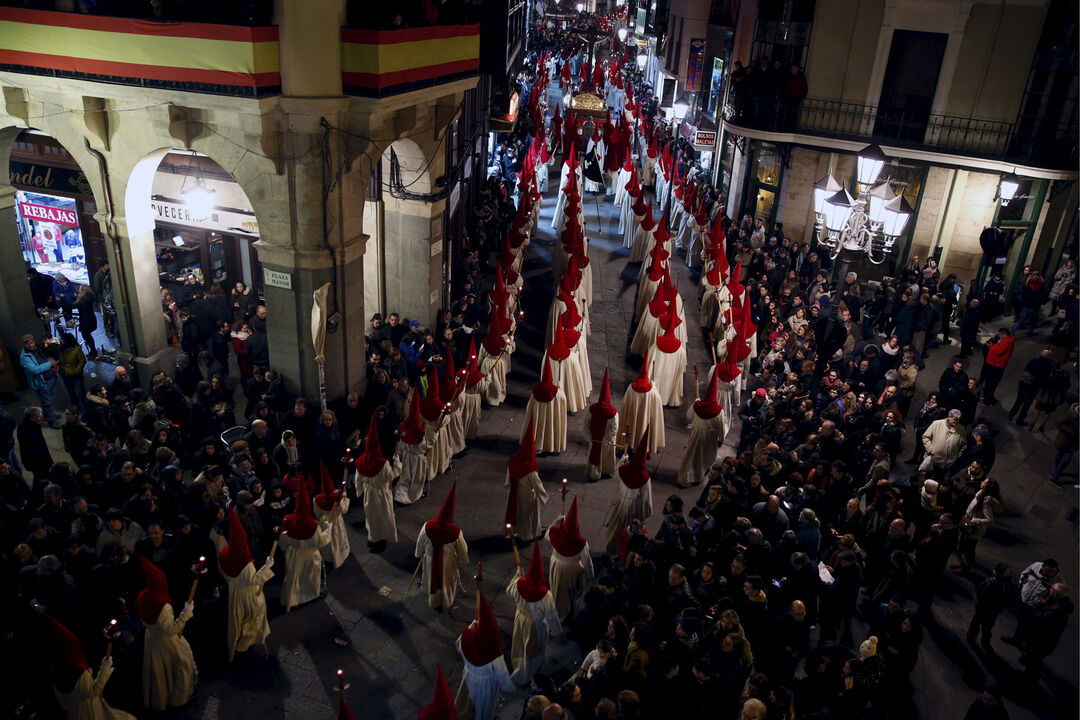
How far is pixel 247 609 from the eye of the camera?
862 centimetres

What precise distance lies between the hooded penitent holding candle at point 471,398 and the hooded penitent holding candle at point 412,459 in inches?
59.2

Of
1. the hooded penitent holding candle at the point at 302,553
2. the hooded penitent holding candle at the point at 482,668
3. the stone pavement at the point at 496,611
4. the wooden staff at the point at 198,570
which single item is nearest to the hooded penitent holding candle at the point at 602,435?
the stone pavement at the point at 496,611

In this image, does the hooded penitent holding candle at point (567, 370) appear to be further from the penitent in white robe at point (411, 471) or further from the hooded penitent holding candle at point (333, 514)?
the hooded penitent holding candle at point (333, 514)

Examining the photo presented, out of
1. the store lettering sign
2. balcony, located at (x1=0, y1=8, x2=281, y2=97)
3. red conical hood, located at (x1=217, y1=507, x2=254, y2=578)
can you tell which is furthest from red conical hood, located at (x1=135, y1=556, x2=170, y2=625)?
the store lettering sign

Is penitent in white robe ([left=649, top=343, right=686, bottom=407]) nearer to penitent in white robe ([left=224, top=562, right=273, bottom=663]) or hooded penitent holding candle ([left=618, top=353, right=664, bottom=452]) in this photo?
hooded penitent holding candle ([left=618, top=353, right=664, bottom=452])

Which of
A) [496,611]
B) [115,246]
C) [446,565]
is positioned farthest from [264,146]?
[496,611]

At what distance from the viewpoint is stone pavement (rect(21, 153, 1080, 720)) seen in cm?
853

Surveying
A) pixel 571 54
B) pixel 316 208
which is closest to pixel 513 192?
pixel 316 208

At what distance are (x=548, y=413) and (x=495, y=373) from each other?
6.58 feet

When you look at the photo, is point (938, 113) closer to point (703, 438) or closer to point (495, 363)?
point (703, 438)

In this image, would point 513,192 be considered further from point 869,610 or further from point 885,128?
point 869,610

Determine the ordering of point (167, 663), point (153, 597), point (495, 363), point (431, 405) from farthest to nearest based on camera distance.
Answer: point (495, 363) < point (431, 405) < point (167, 663) < point (153, 597)

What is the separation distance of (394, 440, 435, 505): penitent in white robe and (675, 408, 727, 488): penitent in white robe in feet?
13.5

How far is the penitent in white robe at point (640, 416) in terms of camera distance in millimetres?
13172
